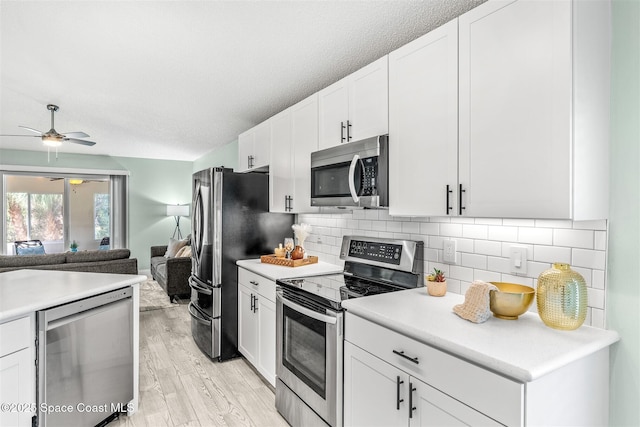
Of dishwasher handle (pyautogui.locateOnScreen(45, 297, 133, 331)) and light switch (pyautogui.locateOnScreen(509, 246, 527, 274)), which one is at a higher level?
light switch (pyautogui.locateOnScreen(509, 246, 527, 274))

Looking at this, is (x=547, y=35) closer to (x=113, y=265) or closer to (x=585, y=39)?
(x=585, y=39)

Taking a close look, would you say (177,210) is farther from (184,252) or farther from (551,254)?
(551,254)

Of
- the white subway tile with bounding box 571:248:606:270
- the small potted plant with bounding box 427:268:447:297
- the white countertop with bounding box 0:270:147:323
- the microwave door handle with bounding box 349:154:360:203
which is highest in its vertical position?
the microwave door handle with bounding box 349:154:360:203

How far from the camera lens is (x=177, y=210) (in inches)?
281

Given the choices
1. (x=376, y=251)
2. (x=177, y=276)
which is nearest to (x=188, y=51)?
(x=376, y=251)

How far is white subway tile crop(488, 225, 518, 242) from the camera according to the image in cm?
173

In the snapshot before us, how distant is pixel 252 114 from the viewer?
382cm

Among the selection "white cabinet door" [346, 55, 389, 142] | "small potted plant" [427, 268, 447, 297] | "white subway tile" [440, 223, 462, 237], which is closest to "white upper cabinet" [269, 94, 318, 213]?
"white cabinet door" [346, 55, 389, 142]

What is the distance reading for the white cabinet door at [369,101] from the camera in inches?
79.1

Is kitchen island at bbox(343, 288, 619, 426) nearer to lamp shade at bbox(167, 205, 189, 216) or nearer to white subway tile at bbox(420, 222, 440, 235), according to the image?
white subway tile at bbox(420, 222, 440, 235)

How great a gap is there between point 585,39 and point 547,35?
131mm

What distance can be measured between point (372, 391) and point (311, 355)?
0.51 meters

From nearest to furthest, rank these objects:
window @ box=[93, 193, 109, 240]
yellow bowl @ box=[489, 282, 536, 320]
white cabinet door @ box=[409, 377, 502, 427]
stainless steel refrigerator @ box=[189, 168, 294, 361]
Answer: white cabinet door @ box=[409, 377, 502, 427]
yellow bowl @ box=[489, 282, 536, 320]
stainless steel refrigerator @ box=[189, 168, 294, 361]
window @ box=[93, 193, 109, 240]

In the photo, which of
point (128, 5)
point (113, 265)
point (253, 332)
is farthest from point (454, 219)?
point (113, 265)
